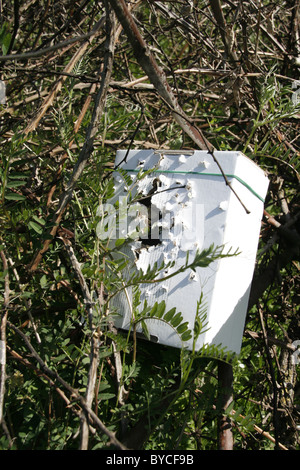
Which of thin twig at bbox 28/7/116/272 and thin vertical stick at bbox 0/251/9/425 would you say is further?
thin twig at bbox 28/7/116/272

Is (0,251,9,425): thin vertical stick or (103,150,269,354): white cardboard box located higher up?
(103,150,269,354): white cardboard box

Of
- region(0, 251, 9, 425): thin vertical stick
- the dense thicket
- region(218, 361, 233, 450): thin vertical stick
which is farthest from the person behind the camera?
region(218, 361, 233, 450): thin vertical stick

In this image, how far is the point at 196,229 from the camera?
44.8 inches

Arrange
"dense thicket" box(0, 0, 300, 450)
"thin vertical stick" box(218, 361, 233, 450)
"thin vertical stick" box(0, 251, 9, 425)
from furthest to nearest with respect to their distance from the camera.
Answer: "thin vertical stick" box(218, 361, 233, 450) → "dense thicket" box(0, 0, 300, 450) → "thin vertical stick" box(0, 251, 9, 425)

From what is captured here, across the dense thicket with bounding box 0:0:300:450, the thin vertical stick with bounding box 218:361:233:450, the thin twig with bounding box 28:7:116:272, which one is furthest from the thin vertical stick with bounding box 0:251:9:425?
the thin vertical stick with bounding box 218:361:233:450

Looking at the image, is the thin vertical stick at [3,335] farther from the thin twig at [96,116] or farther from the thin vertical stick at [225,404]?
the thin vertical stick at [225,404]

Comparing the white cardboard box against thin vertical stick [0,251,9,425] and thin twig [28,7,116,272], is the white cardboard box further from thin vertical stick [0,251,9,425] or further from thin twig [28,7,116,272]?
thin vertical stick [0,251,9,425]

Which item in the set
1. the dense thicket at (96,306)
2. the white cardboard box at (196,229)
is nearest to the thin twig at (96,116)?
the dense thicket at (96,306)

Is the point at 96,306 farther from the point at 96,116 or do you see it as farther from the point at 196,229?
the point at 96,116

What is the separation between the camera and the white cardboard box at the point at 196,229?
A: 1106 millimetres

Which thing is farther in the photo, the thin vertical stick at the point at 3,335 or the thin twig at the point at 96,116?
the thin twig at the point at 96,116

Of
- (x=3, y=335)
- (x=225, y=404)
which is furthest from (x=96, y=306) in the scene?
(x=225, y=404)

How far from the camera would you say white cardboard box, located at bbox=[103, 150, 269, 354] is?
3.63ft
